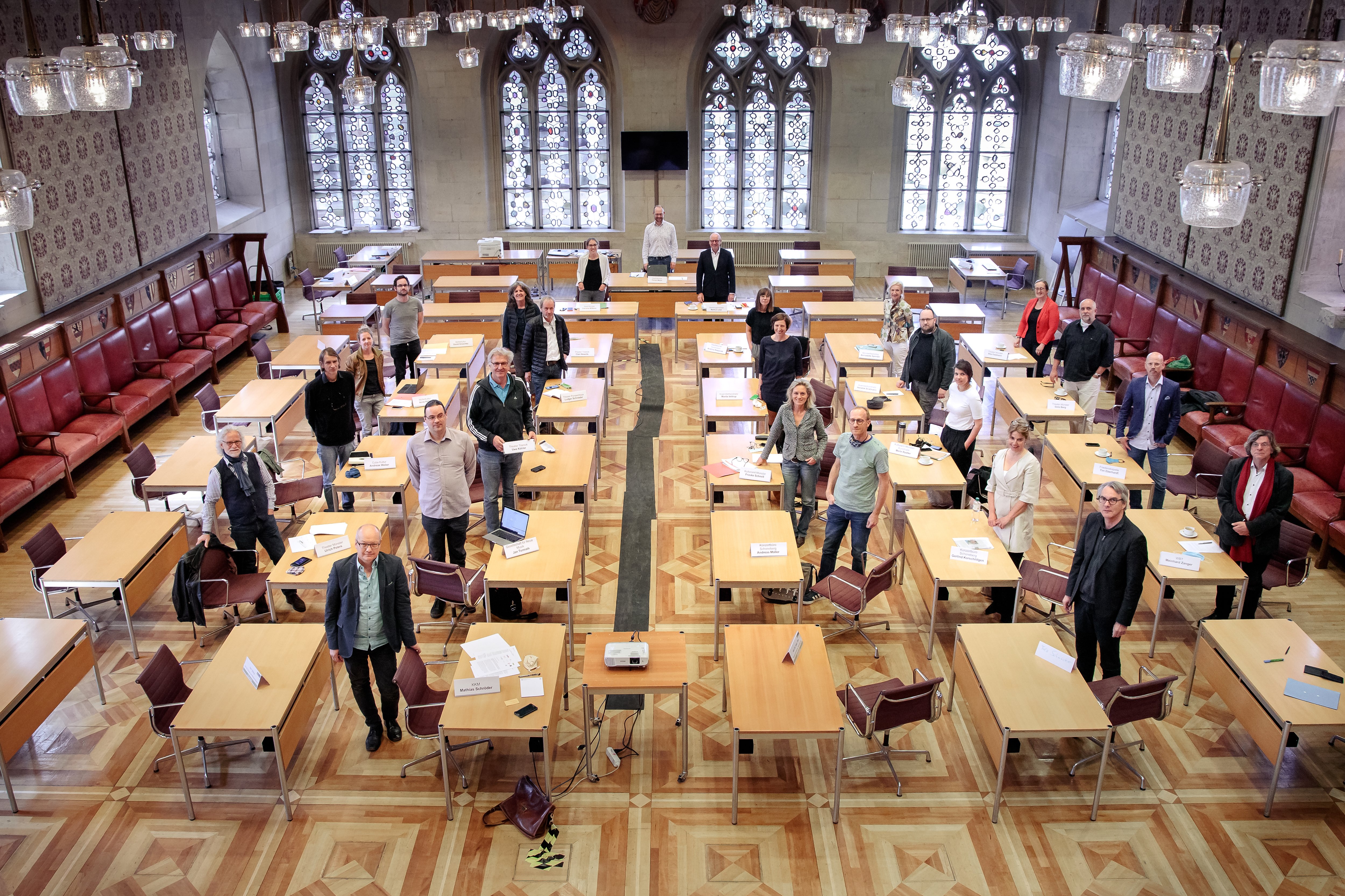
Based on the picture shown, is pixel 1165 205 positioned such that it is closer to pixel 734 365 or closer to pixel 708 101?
pixel 734 365

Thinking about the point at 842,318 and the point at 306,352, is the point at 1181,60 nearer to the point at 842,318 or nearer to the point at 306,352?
the point at 842,318

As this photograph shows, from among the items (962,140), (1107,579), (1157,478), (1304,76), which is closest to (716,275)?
(1157,478)

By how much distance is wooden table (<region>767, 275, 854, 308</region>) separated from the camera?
15258mm

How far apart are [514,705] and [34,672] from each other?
3254 mm

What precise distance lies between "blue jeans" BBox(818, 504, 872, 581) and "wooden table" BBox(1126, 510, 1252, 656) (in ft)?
6.89

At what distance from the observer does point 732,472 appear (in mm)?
9023

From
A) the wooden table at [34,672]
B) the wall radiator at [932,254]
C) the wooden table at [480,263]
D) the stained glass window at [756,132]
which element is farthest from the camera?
the wall radiator at [932,254]

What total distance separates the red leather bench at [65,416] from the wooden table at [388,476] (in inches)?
132

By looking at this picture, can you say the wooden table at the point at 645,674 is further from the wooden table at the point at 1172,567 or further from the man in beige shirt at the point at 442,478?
the wooden table at the point at 1172,567

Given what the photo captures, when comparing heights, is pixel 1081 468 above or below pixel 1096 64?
below

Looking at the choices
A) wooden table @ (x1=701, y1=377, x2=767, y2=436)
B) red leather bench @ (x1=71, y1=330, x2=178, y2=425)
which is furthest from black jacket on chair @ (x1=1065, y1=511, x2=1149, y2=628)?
red leather bench @ (x1=71, y1=330, x2=178, y2=425)

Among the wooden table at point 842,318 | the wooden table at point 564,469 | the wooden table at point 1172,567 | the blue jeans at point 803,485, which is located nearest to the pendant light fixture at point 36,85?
the wooden table at point 564,469

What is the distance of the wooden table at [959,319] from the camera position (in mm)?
14086

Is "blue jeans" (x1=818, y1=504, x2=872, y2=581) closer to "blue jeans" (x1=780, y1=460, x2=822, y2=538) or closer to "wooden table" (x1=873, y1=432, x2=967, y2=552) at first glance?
"blue jeans" (x1=780, y1=460, x2=822, y2=538)
